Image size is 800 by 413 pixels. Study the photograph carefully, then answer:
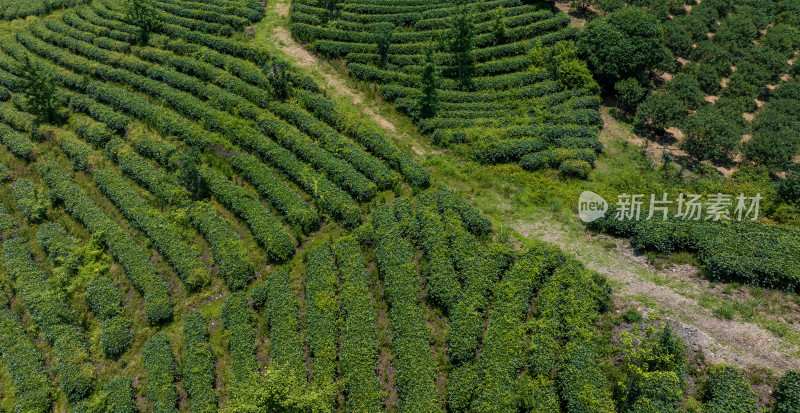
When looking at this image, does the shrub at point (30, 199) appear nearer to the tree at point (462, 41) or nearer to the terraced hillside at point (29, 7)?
the terraced hillside at point (29, 7)

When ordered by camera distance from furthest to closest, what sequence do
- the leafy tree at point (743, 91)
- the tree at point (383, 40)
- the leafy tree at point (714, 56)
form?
the leafy tree at point (714, 56) → the tree at point (383, 40) → the leafy tree at point (743, 91)

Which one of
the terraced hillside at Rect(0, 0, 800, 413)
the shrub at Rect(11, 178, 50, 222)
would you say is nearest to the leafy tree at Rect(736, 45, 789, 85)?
the terraced hillside at Rect(0, 0, 800, 413)

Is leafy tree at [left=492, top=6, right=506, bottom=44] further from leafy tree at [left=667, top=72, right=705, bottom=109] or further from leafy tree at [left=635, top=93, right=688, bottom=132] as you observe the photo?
leafy tree at [left=667, top=72, right=705, bottom=109]

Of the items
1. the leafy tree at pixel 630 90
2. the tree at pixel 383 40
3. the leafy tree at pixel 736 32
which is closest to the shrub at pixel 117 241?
the tree at pixel 383 40

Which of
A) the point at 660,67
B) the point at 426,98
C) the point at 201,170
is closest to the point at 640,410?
the point at 426,98

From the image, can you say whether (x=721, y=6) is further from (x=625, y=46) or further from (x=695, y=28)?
(x=625, y=46)

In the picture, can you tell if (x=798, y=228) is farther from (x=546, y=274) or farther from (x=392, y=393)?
(x=392, y=393)
